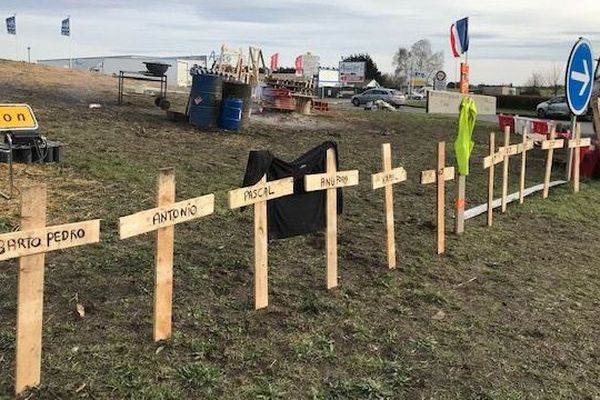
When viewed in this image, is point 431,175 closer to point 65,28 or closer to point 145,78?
point 145,78

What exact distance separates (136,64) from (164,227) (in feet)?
195

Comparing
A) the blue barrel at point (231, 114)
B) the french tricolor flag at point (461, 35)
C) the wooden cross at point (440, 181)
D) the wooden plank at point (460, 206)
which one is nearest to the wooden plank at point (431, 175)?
the wooden cross at point (440, 181)

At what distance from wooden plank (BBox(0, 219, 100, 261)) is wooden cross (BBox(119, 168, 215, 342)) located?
29cm

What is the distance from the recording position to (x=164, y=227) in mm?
3918

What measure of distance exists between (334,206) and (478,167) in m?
8.85

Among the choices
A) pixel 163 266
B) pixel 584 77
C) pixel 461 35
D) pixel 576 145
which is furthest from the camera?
pixel 461 35

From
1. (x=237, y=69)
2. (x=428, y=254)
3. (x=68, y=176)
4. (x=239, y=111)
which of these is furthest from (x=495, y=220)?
(x=237, y=69)

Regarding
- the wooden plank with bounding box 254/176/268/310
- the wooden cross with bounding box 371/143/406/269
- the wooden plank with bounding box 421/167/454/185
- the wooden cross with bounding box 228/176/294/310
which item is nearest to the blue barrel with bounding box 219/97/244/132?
the wooden plank with bounding box 421/167/454/185

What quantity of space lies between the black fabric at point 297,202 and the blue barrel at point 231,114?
10.1 m

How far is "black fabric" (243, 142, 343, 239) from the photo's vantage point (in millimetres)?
4947

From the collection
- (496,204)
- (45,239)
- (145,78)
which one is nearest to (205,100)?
(145,78)

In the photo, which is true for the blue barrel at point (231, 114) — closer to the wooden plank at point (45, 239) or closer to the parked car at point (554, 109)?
the wooden plank at point (45, 239)

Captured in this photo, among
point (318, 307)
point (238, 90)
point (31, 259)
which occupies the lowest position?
point (318, 307)

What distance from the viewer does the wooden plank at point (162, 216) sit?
3.64 m
